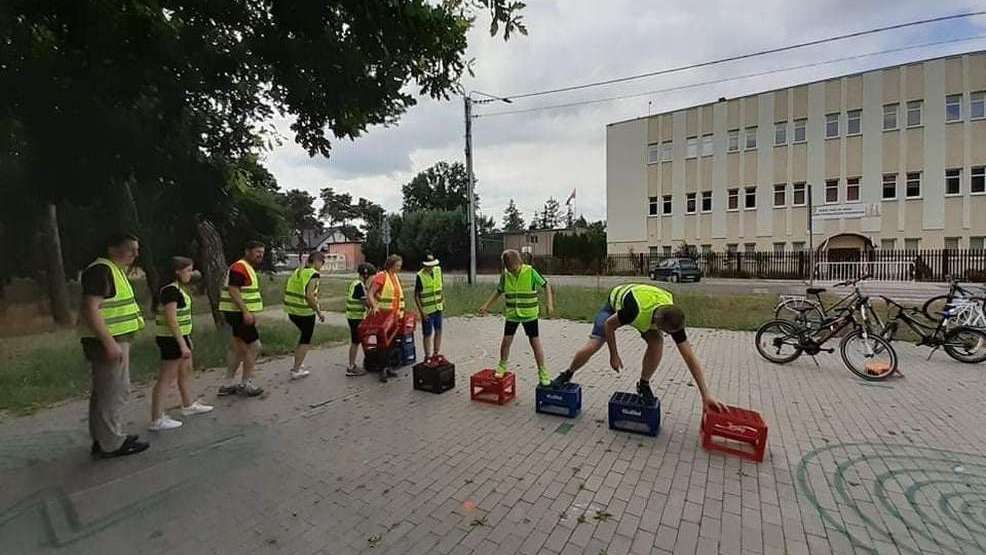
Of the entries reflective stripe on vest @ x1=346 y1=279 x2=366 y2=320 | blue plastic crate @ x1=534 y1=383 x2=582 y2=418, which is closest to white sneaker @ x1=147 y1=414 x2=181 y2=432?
reflective stripe on vest @ x1=346 y1=279 x2=366 y2=320

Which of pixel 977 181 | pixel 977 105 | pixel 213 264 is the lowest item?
pixel 213 264

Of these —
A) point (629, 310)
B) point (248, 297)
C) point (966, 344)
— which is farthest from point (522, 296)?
point (966, 344)

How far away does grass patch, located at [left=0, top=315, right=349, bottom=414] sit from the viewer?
6023mm

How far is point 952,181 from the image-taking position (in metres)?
28.0

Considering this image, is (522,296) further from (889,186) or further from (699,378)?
(889,186)

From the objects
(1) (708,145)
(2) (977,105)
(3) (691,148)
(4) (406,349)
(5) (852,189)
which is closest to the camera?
(4) (406,349)

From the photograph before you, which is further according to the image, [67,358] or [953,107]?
[953,107]

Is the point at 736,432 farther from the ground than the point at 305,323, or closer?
closer

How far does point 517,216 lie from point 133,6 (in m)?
102

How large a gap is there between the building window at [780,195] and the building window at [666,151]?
7.60 metres

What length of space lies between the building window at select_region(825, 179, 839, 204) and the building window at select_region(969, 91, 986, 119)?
683 cm

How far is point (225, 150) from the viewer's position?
6.10m

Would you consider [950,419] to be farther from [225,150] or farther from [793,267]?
[793,267]

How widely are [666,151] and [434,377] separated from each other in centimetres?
3577
